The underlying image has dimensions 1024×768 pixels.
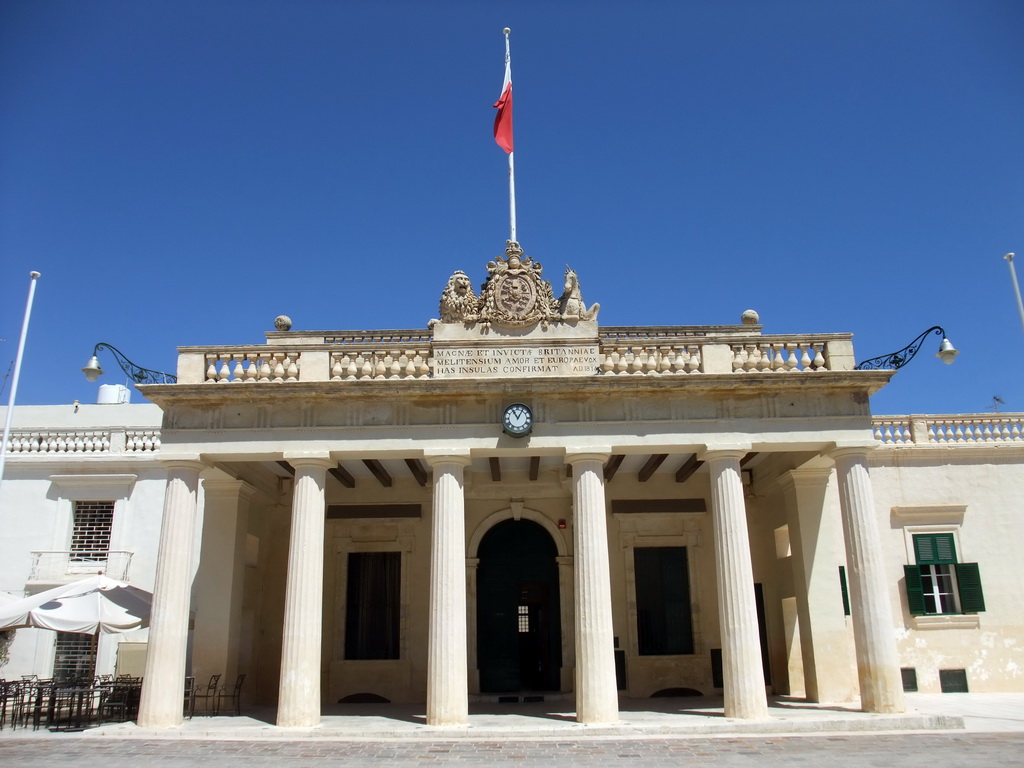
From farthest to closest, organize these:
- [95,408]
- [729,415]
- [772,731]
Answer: [95,408]
[729,415]
[772,731]

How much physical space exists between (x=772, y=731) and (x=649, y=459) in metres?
6.30

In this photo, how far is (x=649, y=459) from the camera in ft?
58.3

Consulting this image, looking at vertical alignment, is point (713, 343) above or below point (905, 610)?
above

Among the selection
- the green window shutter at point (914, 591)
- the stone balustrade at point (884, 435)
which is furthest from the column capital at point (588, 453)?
the green window shutter at point (914, 591)

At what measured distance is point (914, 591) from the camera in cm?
1834

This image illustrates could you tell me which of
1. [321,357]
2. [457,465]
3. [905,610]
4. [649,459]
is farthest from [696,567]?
[321,357]

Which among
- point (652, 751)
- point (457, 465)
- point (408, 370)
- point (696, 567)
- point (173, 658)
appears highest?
point (408, 370)

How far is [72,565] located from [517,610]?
1060cm

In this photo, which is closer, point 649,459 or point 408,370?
point 408,370

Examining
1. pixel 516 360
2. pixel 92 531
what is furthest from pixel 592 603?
pixel 92 531

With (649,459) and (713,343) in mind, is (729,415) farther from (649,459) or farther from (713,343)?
(649,459)

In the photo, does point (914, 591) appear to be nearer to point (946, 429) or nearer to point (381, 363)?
point (946, 429)

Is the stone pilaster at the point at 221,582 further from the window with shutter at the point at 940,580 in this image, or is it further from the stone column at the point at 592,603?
the window with shutter at the point at 940,580

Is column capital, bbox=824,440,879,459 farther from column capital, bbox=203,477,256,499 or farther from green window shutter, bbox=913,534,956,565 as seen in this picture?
column capital, bbox=203,477,256,499
